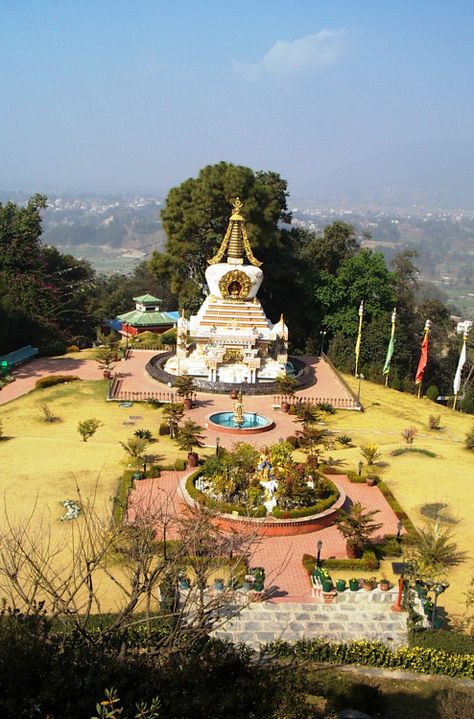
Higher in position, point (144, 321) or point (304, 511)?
point (144, 321)

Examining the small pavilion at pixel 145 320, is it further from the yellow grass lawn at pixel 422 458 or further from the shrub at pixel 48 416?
the shrub at pixel 48 416

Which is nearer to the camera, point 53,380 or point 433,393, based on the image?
point 53,380

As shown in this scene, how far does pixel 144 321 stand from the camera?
57.1 meters

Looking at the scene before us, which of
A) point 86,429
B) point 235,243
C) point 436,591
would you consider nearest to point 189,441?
point 86,429

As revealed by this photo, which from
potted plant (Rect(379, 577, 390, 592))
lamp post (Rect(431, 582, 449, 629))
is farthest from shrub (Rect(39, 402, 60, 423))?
lamp post (Rect(431, 582, 449, 629))

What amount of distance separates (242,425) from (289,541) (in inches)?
463

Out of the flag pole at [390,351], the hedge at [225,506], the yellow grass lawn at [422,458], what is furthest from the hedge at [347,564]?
the flag pole at [390,351]

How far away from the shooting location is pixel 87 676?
10453mm

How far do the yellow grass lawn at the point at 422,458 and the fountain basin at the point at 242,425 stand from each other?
3521 mm

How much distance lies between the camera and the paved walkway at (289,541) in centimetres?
1847

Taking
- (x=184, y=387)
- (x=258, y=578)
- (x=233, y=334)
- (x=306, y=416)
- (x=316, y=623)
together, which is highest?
(x=233, y=334)

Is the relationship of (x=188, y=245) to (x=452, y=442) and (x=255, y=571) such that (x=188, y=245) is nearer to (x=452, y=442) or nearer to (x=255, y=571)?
(x=452, y=442)

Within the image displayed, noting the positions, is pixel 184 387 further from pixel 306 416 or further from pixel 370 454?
pixel 370 454

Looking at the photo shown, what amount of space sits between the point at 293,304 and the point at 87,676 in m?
44.0
